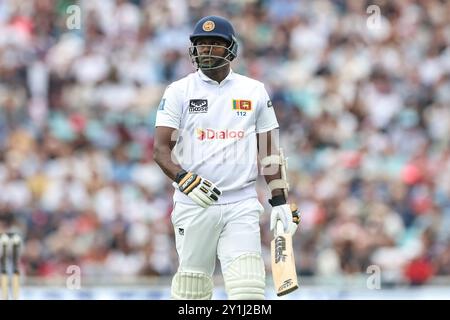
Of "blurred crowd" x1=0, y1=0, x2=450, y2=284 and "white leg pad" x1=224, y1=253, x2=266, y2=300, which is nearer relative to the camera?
"white leg pad" x1=224, y1=253, x2=266, y2=300

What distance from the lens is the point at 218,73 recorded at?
8.95 m

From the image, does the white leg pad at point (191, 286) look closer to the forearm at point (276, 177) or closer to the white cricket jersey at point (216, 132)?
the white cricket jersey at point (216, 132)

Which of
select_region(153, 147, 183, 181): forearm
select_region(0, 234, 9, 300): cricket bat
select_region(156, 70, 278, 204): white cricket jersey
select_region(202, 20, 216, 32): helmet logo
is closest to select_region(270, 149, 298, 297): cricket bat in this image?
select_region(156, 70, 278, 204): white cricket jersey

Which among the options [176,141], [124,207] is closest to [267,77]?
[124,207]

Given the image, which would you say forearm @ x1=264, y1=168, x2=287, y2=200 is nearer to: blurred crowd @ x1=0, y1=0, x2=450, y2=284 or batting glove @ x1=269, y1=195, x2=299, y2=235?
batting glove @ x1=269, y1=195, x2=299, y2=235

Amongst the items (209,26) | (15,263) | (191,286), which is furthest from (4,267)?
(209,26)

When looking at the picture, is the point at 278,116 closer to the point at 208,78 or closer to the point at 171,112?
A: the point at 208,78

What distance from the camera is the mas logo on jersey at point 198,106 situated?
8828 mm

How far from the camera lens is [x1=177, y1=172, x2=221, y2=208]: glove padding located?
8.53 metres

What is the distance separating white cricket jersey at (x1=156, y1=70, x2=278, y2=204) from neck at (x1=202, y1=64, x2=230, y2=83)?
0.23ft

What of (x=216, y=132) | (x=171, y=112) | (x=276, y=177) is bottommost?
(x=276, y=177)

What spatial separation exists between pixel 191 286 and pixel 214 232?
1.34 feet

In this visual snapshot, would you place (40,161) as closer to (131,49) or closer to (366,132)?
(131,49)

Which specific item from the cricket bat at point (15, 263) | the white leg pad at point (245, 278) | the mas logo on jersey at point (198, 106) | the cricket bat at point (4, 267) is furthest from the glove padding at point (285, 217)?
the cricket bat at point (4, 267)
